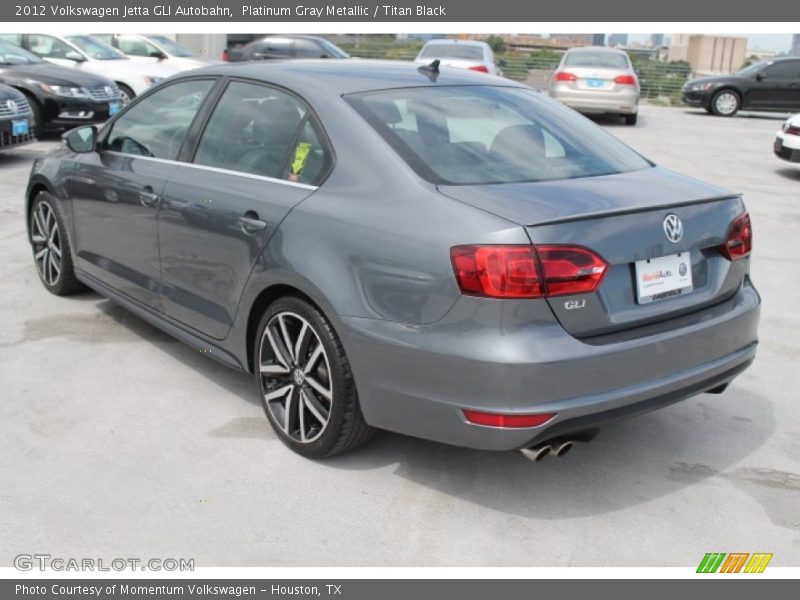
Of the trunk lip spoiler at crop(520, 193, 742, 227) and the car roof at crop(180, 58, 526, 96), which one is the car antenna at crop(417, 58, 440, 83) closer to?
the car roof at crop(180, 58, 526, 96)

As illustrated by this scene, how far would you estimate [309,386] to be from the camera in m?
3.89

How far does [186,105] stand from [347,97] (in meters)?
1.19

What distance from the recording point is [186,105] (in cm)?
482

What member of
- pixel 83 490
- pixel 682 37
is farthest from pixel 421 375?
pixel 682 37

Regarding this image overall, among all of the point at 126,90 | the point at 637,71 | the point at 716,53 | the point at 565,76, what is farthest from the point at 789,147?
the point at 716,53

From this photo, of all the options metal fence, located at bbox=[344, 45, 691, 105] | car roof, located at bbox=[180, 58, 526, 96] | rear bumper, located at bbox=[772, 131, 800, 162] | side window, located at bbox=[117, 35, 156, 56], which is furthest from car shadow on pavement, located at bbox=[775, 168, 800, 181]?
metal fence, located at bbox=[344, 45, 691, 105]

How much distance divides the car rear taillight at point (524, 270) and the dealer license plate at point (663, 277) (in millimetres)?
256

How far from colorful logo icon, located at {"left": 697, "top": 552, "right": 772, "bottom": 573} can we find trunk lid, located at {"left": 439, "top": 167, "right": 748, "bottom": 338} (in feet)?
2.80

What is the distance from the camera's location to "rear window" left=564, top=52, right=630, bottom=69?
18203mm

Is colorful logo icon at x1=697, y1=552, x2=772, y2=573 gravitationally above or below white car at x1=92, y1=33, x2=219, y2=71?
below

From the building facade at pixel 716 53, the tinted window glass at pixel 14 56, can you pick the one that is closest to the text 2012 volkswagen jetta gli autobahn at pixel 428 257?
the tinted window glass at pixel 14 56

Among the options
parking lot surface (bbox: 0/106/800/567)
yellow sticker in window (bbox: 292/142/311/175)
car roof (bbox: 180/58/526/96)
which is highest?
car roof (bbox: 180/58/526/96)

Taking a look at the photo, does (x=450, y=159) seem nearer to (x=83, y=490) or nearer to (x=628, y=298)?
(x=628, y=298)

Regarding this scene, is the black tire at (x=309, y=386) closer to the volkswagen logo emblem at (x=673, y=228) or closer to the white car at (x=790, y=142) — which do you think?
the volkswagen logo emblem at (x=673, y=228)
